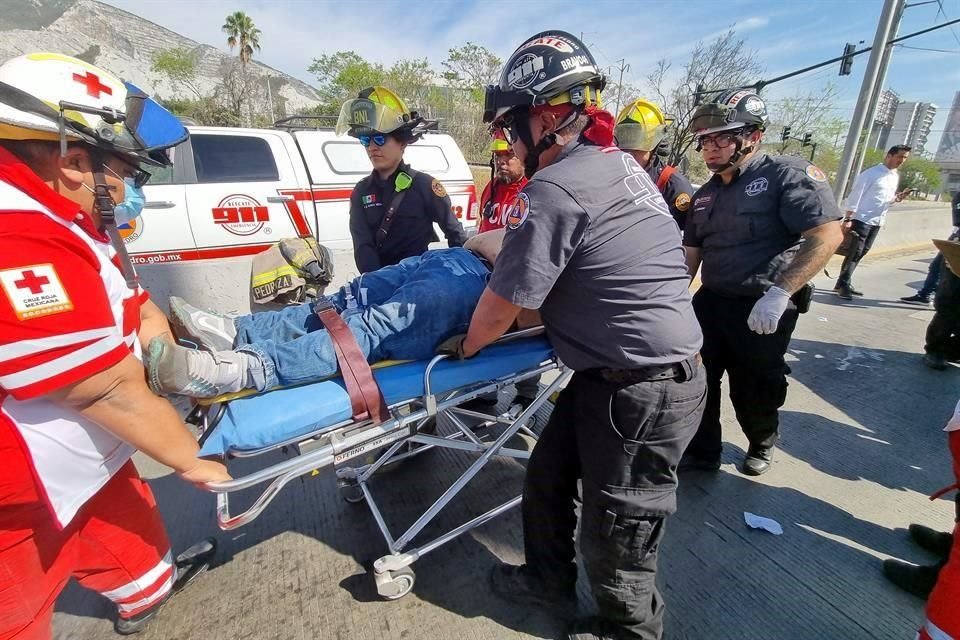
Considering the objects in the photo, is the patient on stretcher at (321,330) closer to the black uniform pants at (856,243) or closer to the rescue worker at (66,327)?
the rescue worker at (66,327)

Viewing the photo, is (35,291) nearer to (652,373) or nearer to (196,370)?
(196,370)

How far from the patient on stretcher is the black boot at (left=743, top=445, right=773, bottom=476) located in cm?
197

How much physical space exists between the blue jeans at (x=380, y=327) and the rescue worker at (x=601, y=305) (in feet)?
0.59

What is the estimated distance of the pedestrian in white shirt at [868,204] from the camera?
602 centimetres

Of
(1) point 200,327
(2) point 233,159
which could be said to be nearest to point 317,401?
(1) point 200,327

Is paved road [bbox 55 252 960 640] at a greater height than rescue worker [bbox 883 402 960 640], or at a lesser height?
lesser

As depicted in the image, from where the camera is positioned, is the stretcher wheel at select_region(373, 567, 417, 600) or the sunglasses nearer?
the stretcher wheel at select_region(373, 567, 417, 600)

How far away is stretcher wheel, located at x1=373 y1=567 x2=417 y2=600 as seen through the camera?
1785mm

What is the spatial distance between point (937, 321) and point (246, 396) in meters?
5.66

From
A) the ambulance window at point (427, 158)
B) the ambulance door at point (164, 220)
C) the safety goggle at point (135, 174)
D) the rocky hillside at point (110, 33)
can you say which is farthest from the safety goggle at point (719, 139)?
the rocky hillside at point (110, 33)

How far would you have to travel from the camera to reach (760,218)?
7.29 ft

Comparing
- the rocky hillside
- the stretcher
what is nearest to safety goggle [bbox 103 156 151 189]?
the stretcher

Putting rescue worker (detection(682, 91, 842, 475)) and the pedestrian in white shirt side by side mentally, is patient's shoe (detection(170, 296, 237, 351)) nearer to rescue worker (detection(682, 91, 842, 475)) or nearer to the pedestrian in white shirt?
rescue worker (detection(682, 91, 842, 475))

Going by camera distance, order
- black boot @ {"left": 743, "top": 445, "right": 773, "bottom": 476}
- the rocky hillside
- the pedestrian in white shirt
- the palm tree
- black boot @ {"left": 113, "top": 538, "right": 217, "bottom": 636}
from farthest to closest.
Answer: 1. the rocky hillside
2. the palm tree
3. the pedestrian in white shirt
4. black boot @ {"left": 743, "top": 445, "right": 773, "bottom": 476}
5. black boot @ {"left": 113, "top": 538, "right": 217, "bottom": 636}
